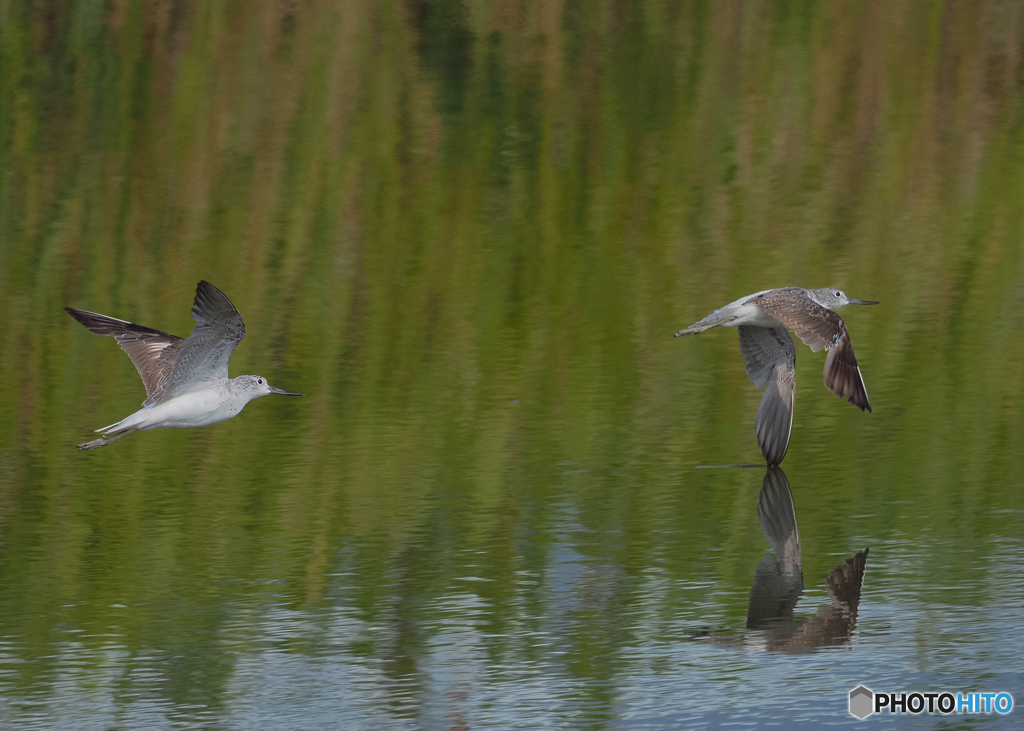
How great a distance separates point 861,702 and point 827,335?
378cm

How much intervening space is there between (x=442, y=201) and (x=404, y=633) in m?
12.1

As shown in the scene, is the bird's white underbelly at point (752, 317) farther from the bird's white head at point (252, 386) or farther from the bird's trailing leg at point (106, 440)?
the bird's trailing leg at point (106, 440)

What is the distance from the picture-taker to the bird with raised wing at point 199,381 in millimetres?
10211

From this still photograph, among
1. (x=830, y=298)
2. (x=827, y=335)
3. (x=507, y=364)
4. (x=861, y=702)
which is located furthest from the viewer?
(x=507, y=364)

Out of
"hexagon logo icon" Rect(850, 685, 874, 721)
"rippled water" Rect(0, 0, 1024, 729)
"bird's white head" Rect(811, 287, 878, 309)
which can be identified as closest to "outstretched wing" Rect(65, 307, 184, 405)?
"rippled water" Rect(0, 0, 1024, 729)

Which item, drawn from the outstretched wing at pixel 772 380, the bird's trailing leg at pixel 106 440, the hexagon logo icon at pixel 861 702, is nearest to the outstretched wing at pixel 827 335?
the outstretched wing at pixel 772 380

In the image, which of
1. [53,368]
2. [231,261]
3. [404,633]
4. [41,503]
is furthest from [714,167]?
[404,633]

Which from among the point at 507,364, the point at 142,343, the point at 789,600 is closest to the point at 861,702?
the point at 789,600

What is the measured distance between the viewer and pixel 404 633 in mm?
8945

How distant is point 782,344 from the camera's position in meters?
12.1

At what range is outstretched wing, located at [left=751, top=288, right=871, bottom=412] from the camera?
10914 millimetres

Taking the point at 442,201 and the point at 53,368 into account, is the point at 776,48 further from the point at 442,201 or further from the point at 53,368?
the point at 53,368

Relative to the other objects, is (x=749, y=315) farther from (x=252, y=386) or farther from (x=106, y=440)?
(x=106, y=440)

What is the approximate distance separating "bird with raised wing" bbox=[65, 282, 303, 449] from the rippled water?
33.6 inches
